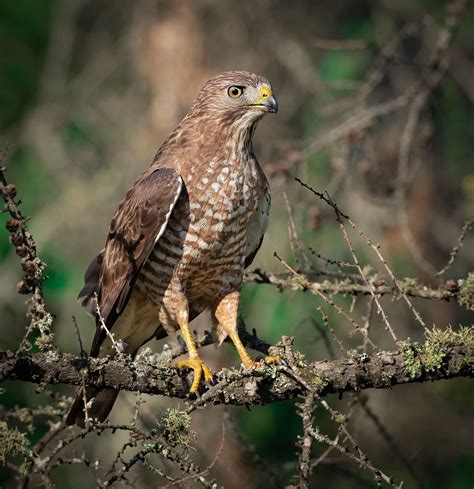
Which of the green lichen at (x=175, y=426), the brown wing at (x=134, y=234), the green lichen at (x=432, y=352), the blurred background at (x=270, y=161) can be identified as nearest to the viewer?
the green lichen at (x=175, y=426)

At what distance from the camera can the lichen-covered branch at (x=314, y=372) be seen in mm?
3141

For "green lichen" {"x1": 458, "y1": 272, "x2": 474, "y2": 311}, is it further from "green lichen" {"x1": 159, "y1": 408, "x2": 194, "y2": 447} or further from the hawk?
"green lichen" {"x1": 159, "y1": 408, "x2": 194, "y2": 447}

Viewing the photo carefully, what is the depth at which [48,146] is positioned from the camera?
25.0 feet

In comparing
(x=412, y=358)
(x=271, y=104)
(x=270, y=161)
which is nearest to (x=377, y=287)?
(x=412, y=358)

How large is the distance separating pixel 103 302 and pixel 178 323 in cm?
39

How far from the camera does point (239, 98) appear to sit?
4324 mm

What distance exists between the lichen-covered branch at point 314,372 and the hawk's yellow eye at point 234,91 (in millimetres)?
1484

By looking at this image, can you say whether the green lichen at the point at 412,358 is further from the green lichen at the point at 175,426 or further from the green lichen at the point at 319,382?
the green lichen at the point at 175,426

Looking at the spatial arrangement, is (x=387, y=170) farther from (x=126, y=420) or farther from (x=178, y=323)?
(x=178, y=323)

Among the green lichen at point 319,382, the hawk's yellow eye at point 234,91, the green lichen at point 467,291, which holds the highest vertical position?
the hawk's yellow eye at point 234,91

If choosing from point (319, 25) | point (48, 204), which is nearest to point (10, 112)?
point (48, 204)

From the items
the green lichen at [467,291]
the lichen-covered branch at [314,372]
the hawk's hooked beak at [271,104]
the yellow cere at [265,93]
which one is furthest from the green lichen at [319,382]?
the yellow cere at [265,93]

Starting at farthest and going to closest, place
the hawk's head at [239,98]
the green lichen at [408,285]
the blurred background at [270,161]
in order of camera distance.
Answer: the blurred background at [270,161], the hawk's head at [239,98], the green lichen at [408,285]

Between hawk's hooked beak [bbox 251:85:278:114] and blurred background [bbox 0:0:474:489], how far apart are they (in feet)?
4.77
